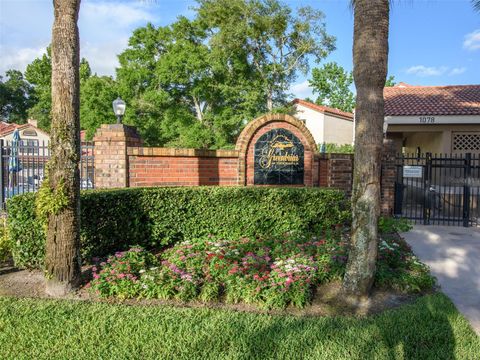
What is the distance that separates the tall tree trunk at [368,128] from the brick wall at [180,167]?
4427 mm

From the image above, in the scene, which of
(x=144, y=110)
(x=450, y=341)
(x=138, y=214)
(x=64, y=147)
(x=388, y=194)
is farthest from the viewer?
(x=144, y=110)

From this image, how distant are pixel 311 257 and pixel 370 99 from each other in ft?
7.49

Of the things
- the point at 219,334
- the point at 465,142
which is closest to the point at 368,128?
the point at 219,334

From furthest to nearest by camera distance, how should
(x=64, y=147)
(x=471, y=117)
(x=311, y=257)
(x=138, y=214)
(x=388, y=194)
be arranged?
(x=471, y=117)
(x=388, y=194)
(x=138, y=214)
(x=311, y=257)
(x=64, y=147)

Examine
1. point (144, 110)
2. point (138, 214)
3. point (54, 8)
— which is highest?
point (144, 110)

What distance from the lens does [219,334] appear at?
3465 millimetres

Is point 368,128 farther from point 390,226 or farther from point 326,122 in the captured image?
point 326,122

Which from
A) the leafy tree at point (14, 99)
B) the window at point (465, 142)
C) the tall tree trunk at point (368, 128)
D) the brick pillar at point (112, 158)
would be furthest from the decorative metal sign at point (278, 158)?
the leafy tree at point (14, 99)

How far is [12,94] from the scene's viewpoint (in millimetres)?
56750

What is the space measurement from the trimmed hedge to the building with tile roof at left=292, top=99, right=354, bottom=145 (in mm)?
22580

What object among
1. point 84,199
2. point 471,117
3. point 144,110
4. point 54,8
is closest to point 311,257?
point 84,199

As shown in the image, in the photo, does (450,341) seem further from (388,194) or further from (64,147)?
(388,194)

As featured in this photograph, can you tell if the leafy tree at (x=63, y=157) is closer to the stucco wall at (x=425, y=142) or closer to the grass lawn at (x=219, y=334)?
the grass lawn at (x=219, y=334)

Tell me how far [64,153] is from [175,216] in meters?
2.56
